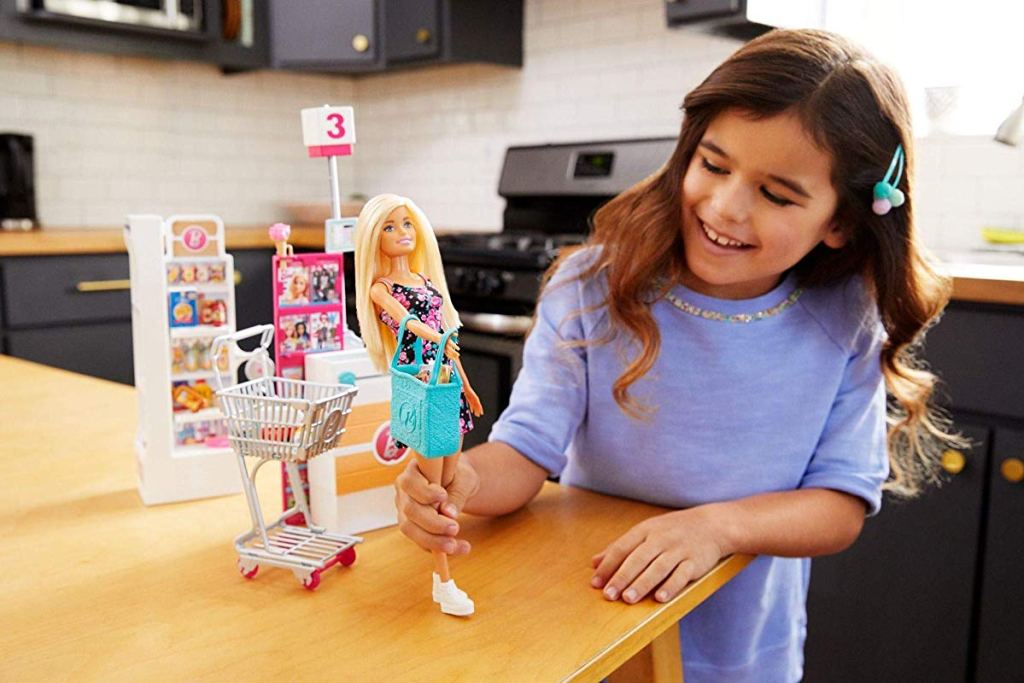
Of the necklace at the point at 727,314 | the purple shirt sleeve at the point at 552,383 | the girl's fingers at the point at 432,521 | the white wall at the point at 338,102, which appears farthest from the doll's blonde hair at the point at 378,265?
the white wall at the point at 338,102

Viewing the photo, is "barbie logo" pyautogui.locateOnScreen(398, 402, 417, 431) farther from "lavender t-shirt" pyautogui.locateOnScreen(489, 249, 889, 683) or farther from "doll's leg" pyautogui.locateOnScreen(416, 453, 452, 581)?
Result: "lavender t-shirt" pyautogui.locateOnScreen(489, 249, 889, 683)

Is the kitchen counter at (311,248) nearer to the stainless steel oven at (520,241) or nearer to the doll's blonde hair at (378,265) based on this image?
the stainless steel oven at (520,241)

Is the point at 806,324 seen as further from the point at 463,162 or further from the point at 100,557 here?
the point at 463,162

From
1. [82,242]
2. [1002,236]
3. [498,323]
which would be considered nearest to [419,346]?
[498,323]

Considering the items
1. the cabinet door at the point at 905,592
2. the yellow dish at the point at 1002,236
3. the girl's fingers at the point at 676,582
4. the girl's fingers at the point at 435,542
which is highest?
the yellow dish at the point at 1002,236

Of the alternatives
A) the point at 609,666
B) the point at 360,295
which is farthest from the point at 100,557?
the point at 609,666

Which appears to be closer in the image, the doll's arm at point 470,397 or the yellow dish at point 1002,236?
the doll's arm at point 470,397

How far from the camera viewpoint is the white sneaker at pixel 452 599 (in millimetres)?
643

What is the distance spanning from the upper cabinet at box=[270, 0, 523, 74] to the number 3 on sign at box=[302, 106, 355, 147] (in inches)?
99.9

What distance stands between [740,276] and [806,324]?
0.54 feet

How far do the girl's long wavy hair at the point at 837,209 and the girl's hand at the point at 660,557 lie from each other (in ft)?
0.83

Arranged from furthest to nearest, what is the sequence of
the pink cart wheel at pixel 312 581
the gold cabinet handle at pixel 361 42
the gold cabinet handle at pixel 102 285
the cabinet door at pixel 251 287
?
1. the gold cabinet handle at pixel 361 42
2. the cabinet door at pixel 251 287
3. the gold cabinet handle at pixel 102 285
4. the pink cart wheel at pixel 312 581

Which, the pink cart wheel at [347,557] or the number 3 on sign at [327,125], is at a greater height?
the number 3 on sign at [327,125]

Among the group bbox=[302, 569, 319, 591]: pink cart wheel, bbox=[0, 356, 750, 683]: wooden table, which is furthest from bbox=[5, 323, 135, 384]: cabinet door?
bbox=[302, 569, 319, 591]: pink cart wheel
